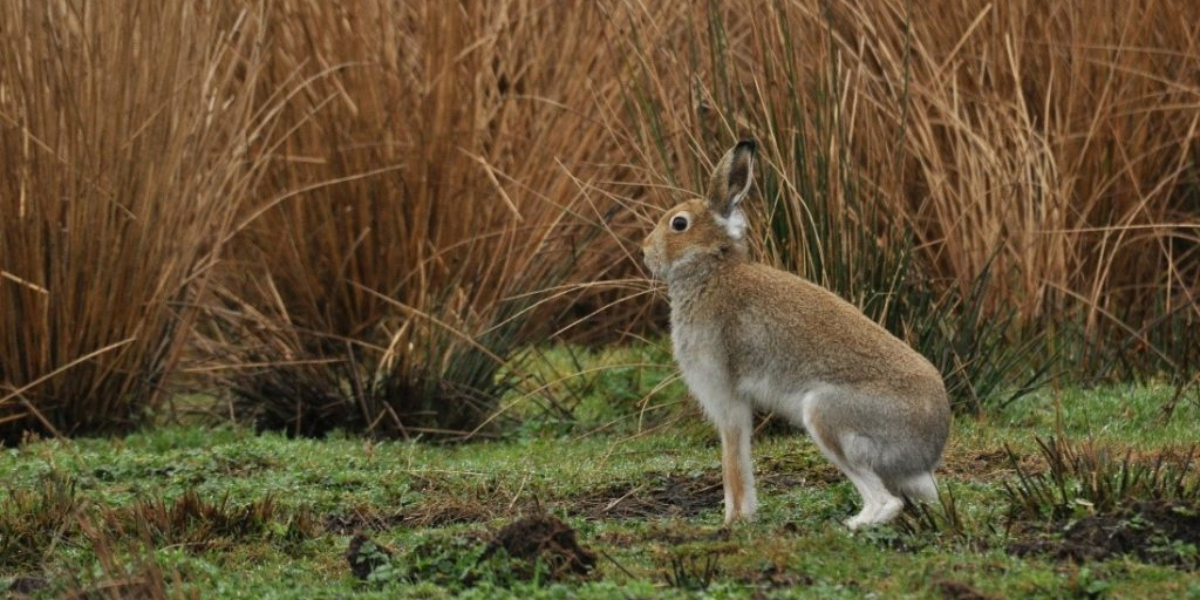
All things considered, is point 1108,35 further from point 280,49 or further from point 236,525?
point 236,525

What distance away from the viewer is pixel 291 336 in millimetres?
10273

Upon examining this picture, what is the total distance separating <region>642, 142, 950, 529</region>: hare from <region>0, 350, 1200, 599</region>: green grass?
0.26 meters

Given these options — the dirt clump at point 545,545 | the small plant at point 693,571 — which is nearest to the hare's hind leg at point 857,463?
the small plant at point 693,571

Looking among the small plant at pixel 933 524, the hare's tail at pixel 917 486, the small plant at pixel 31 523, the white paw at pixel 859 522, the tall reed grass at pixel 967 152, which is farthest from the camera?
the tall reed grass at pixel 967 152

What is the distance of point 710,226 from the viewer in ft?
23.4

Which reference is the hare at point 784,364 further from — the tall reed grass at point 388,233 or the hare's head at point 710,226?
the tall reed grass at point 388,233

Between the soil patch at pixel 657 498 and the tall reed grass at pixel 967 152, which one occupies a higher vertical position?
the tall reed grass at pixel 967 152

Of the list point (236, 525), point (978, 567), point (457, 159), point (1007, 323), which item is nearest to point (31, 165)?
point (457, 159)

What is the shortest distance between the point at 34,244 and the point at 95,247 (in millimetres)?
291

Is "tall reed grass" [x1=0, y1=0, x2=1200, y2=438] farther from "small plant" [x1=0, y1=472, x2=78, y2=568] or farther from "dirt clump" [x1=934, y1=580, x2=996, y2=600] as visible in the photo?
"dirt clump" [x1=934, y1=580, x2=996, y2=600]

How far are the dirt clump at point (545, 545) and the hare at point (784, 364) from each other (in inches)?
39.2

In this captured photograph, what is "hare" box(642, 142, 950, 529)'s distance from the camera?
20.8 ft

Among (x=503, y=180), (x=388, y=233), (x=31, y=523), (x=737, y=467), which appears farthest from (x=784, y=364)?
(x=503, y=180)

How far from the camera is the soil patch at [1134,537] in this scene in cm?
580
